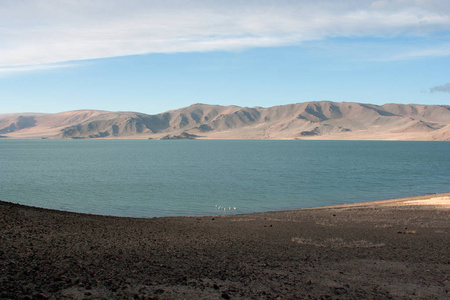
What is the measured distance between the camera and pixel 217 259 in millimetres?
9297

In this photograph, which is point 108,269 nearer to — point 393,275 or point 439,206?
point 393,275

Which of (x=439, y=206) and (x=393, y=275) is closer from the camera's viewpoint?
(x=393, y=275)

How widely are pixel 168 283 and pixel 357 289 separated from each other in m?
3.59

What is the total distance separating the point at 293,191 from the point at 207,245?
2326cm

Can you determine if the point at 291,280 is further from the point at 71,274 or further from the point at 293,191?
the point at 293,191

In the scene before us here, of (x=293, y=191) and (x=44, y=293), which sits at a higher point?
(x=44, y=293)

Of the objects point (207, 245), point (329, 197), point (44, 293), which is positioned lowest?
point (329, 197)

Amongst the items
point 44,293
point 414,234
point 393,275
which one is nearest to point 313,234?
point 414,234

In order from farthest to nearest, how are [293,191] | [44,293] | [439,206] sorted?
[293,191], [439,206], [44,293]

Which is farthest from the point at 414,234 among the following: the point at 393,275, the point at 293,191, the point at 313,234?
the point at 293,191

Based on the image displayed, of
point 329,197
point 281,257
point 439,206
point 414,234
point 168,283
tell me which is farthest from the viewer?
point 329,197

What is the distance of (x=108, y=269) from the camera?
26.1ft

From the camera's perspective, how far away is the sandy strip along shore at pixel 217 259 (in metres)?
6.89

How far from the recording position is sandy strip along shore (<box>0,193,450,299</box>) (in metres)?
6.89
